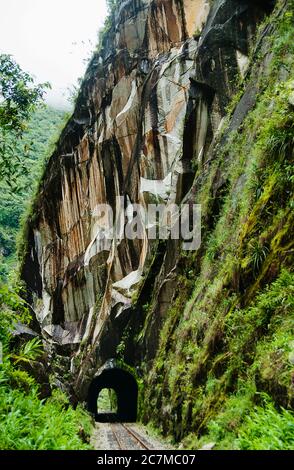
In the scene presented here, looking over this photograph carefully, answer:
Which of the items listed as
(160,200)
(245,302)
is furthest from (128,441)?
(160,200)

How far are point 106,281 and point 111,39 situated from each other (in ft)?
48.5

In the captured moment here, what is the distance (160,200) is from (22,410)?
14438 mm

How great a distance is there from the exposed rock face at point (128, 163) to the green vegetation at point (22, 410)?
281 inches

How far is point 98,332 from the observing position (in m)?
20.3

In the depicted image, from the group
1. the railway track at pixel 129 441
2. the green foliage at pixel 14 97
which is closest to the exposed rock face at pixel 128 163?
the railway track at pixel 129 441

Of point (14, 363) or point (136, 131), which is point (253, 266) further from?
point (136, 131)

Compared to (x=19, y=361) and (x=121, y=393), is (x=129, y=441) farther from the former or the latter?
(x=121, y=393)

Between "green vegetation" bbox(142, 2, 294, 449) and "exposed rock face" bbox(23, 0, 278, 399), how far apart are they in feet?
6.83

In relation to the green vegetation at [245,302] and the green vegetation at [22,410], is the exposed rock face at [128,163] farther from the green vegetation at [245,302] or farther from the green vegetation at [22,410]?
the green vegetation at [22,410]

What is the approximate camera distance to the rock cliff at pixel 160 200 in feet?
30.5

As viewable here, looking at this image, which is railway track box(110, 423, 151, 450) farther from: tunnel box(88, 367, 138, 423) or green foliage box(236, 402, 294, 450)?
tunnel box(88, 367, 138, 423)

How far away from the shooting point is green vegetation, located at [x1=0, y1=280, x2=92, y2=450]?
5.80 m

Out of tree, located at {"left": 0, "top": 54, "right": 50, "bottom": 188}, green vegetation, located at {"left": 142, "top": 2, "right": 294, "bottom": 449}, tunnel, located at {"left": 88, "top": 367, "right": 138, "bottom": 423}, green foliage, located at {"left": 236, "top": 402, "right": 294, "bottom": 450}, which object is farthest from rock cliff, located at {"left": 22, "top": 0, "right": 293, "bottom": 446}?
tree, located at {"left": 0, "top": 54, "right": 50, "bottom": 188}
